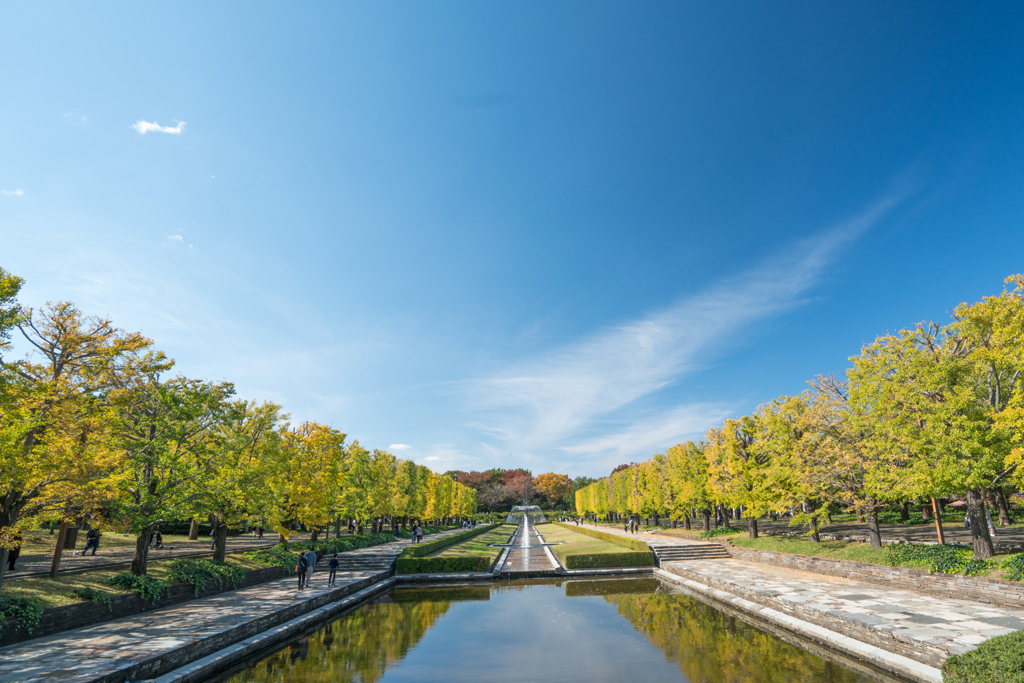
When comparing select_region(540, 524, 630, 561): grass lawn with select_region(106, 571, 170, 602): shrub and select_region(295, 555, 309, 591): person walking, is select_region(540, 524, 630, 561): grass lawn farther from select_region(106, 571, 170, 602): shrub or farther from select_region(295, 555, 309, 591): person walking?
select_region(106, 571, 170, 602): shrub

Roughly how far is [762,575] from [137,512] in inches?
1065

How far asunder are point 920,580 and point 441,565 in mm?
22713

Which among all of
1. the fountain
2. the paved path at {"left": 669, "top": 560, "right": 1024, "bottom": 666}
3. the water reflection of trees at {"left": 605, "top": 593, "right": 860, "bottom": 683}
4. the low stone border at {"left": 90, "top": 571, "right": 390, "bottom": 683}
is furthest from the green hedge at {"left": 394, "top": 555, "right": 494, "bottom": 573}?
the fountain

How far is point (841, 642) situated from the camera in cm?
1253

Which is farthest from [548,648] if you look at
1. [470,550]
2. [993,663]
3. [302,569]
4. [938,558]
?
[470,550]

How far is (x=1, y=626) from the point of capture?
40.5 ft

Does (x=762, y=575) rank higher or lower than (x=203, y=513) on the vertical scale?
lower

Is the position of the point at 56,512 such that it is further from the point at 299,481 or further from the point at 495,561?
the point at 495,561

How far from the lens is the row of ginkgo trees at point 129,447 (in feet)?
44.7

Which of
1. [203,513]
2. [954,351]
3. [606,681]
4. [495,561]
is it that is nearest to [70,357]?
[203,513]

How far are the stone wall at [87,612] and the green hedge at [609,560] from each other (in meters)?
19.1

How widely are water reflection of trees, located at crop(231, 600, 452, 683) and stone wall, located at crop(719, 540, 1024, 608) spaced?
17457 millimetres

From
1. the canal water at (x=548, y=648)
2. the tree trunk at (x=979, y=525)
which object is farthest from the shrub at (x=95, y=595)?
the tree trunk at (x=979, y=525)

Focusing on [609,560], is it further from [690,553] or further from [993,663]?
[993,663]
